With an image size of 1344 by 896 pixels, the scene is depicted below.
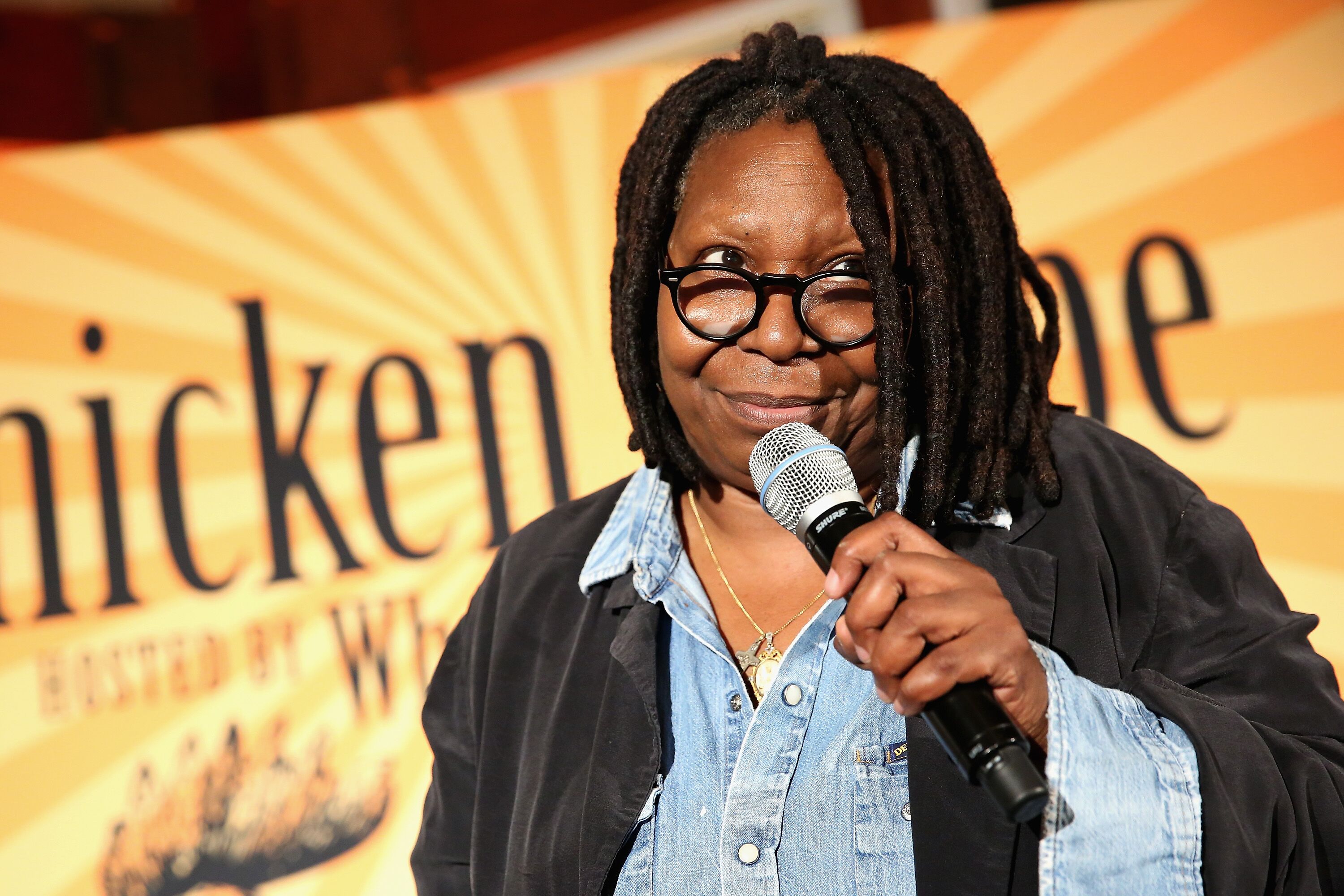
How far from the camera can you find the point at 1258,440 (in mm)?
2141

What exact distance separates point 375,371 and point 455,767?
1126 millimetres

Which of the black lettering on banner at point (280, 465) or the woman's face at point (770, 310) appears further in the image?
the black lettering on banner at point (280, 465)

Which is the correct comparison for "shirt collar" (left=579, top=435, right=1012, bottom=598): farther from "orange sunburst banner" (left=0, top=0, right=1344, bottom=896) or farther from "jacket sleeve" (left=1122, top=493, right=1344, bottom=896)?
"orange sunburst banner" (left=0, top=0, right=1344, bottom=896)

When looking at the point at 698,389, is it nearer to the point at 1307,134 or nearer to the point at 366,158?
the point at 366,158

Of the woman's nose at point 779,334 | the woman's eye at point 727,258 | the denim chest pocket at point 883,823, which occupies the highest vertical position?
the woman's eye at point 727,258

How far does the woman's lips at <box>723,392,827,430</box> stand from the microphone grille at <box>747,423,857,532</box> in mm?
98

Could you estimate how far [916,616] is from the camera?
0.79m

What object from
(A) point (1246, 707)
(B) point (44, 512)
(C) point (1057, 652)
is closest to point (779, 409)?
(C) point (1057, 652)

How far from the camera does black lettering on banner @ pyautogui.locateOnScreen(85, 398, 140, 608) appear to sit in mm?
2256

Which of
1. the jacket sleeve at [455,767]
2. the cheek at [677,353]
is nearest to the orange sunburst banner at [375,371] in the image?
the jacket sleeve at [455,767]

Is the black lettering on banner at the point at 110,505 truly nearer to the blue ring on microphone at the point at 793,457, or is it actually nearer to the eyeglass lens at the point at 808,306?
the eyeglass lens at the point at 808,306

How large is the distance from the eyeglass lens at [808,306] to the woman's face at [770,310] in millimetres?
14

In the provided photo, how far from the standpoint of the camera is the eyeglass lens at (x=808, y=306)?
1113 mm

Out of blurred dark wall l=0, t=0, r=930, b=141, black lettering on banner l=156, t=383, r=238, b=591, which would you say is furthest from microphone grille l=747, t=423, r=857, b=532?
blurred dark wall l=0, t=0, r=930, b=141
